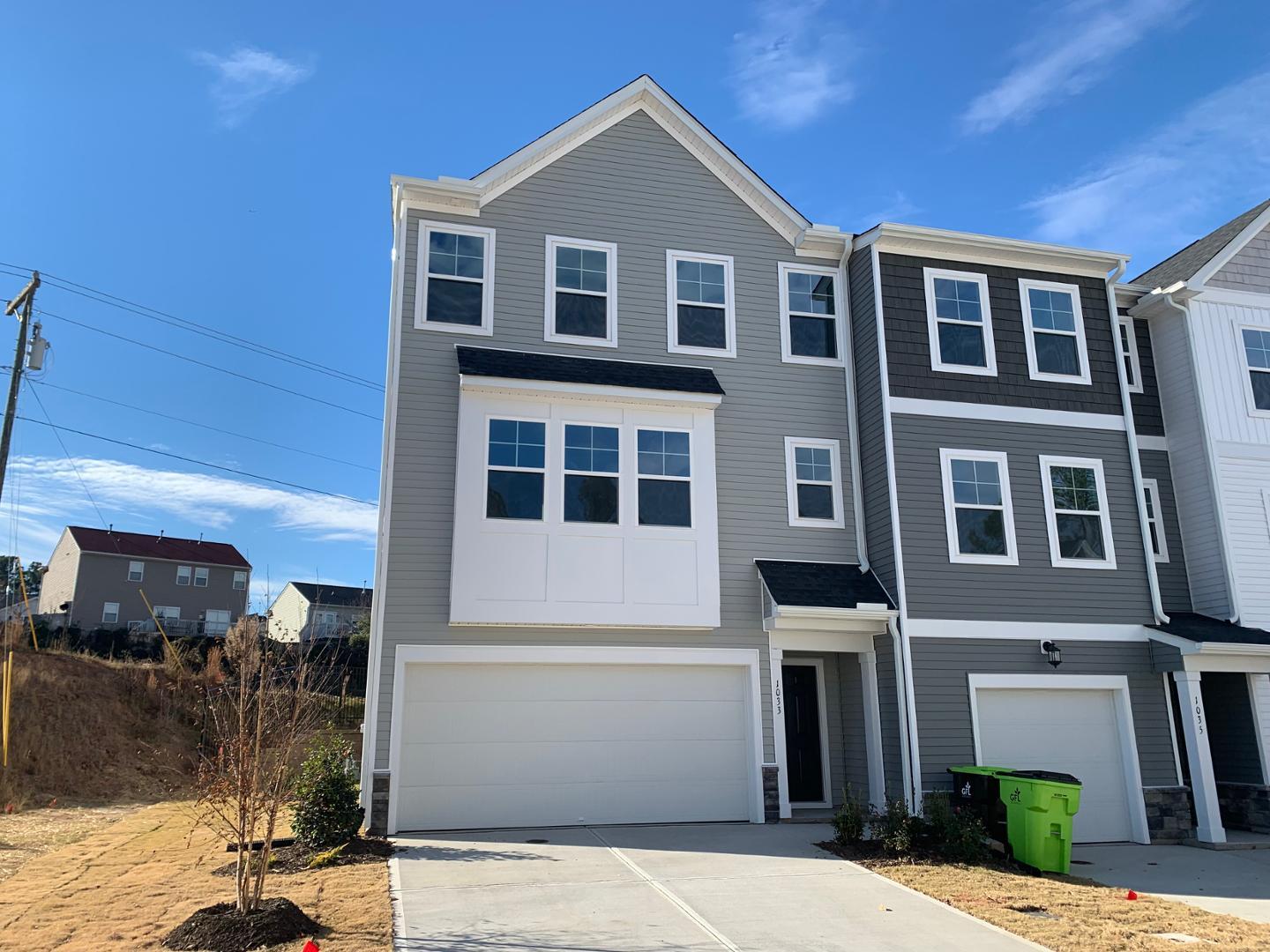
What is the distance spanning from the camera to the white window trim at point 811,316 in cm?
1416

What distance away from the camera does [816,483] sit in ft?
45.3

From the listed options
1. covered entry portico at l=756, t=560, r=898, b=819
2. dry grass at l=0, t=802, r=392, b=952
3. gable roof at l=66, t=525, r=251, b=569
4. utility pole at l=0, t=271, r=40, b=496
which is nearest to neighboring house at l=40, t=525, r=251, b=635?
gable roof at l=66, t=525, r=251, b=569

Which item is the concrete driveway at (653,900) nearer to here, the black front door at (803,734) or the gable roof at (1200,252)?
the black front door at (803,734)

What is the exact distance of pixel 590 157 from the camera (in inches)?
550

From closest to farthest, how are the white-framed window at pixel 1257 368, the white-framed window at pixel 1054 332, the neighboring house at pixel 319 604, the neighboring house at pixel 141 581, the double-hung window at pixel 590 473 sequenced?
the double-hung window at pixel 590 473 → the white-framed window at pixel 1054 332 → the white-framed window at pixel 1257 368 → the neighboring house at pixel 141 581 → the neighboring house at pixel 319 604

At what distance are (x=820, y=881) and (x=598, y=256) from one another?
9211 mm

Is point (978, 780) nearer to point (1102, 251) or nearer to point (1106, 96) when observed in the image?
point (1102, 251)

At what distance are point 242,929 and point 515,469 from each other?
6866 mm

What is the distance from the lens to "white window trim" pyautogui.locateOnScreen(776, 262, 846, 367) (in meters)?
14.2

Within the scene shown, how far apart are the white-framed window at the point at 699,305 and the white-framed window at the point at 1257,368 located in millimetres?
8781

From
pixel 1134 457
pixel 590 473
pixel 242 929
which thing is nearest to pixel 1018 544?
pixel 1134 457

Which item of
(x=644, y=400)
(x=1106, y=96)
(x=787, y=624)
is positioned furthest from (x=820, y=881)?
(x=1106, y=96)

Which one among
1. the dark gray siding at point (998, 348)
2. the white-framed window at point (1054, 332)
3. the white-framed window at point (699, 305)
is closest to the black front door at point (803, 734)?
the dark gray siding at point (998, 348)

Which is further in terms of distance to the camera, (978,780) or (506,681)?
(506,681)
